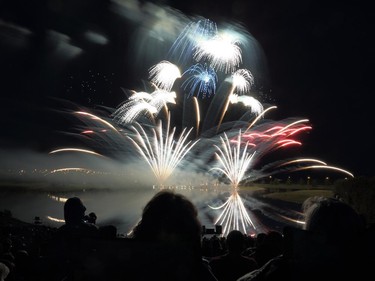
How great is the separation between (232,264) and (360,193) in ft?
132

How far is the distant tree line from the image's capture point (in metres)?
40.2

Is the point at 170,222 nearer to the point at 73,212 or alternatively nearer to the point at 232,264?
the point at 232,264

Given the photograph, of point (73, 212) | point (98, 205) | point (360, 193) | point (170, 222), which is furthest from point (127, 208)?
point (170, 222)

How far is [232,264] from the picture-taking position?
528 cm

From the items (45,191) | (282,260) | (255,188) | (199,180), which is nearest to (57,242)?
(282,260)

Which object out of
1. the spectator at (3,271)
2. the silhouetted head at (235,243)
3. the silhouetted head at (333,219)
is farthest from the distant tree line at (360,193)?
the silhouetted head at (333,219)

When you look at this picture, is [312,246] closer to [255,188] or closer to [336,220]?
[336,220]

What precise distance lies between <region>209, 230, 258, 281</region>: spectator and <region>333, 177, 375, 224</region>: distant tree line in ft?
115

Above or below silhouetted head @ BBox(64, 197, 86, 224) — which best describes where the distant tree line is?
above

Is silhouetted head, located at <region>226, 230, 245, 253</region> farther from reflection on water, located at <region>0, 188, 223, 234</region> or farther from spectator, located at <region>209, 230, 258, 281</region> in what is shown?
reflection on water, located at <region>0, 188, 223, 234</region>

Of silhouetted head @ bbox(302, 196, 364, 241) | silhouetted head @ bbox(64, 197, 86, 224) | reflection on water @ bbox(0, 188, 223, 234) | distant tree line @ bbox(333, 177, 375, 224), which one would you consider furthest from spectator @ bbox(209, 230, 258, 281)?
reflection on water @ bbox(0, 188, 223, 234)

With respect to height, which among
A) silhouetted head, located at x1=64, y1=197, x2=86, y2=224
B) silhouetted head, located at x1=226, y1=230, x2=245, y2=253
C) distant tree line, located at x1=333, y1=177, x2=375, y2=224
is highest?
distant tree line, located at x1=333, y1=177, x2=375, y2=224

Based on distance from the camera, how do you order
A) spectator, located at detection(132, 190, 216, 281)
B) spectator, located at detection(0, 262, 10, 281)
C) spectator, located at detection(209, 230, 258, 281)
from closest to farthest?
spectator, located at detection(132, 190, 216, 281) < spectator, located at detection(0, 262, 10, 281) < spectator, located at detection(209, 230, 258, 281)

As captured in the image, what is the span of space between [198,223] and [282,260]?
2.36 feet
